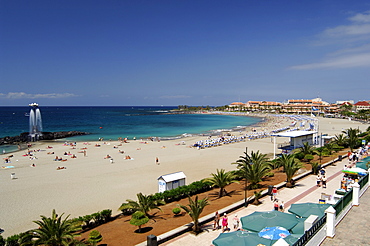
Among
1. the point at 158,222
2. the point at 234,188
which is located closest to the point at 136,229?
the point at 158,222

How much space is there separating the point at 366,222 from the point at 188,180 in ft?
44.3

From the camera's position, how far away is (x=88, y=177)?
22984 mm

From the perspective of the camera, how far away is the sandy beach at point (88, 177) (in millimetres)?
15664

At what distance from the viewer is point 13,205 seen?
1641 centimetres

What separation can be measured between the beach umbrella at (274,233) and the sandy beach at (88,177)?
9403mm

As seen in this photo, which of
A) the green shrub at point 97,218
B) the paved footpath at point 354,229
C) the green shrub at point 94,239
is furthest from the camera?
the green shrub at point 97,218

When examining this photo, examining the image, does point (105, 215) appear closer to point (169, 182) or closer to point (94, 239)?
point (94, 239)

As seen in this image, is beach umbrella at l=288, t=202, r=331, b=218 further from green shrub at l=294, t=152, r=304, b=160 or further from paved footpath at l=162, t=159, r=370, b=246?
green shrub at l=294, t=152, r=304, b=160

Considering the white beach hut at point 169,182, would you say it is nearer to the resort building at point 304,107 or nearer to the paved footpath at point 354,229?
the paved footpath at point 354,229

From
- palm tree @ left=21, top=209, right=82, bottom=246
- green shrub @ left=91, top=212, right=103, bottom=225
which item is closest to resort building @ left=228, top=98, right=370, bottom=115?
green shrub @ left=91, top=212, right=103, bottom=225

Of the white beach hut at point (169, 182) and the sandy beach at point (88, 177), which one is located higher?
the white beach hut at point (169, 182)

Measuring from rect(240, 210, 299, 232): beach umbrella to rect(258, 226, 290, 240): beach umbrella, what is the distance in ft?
1.24

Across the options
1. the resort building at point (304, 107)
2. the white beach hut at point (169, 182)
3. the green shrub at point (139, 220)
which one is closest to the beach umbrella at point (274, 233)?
the green shrub at point (139, 220)

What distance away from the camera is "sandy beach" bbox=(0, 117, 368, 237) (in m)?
15.7
